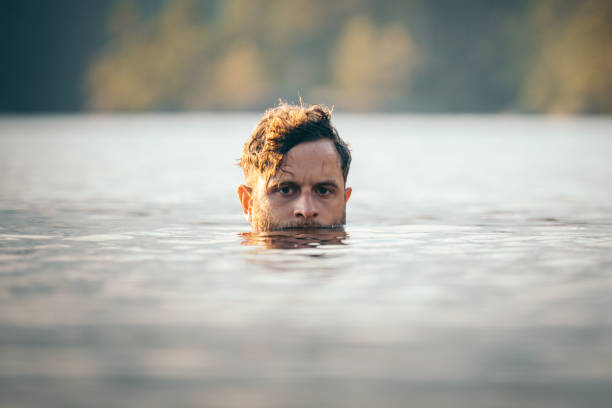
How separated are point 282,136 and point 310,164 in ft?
1.08

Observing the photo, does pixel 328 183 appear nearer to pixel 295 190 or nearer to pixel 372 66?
pixel 295 190

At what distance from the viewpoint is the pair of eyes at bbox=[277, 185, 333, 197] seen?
6777 mm

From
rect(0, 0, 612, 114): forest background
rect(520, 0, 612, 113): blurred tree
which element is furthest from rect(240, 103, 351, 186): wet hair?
rect(0, 0, 612, 114): forest background

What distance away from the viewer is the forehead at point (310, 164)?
22.0 ft

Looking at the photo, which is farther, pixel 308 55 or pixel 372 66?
pixel 308 55

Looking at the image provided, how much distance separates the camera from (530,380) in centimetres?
299

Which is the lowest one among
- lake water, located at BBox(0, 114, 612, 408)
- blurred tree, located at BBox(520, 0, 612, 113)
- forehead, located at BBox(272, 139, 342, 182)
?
lake water, located at BBox(0, 114, 612, 408)

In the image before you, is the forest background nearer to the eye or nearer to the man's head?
the man's head

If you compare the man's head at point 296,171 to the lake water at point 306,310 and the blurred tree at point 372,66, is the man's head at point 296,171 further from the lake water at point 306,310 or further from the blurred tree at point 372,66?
the blurred tree at point 372,66

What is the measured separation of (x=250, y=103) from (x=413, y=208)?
291 ft

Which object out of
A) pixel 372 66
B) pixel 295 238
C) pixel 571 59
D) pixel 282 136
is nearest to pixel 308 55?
pixel 372 66

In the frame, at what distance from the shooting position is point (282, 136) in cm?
688

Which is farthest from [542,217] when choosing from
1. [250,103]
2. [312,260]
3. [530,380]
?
[250,103]

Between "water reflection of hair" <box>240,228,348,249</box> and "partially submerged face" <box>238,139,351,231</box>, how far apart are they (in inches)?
2.9
